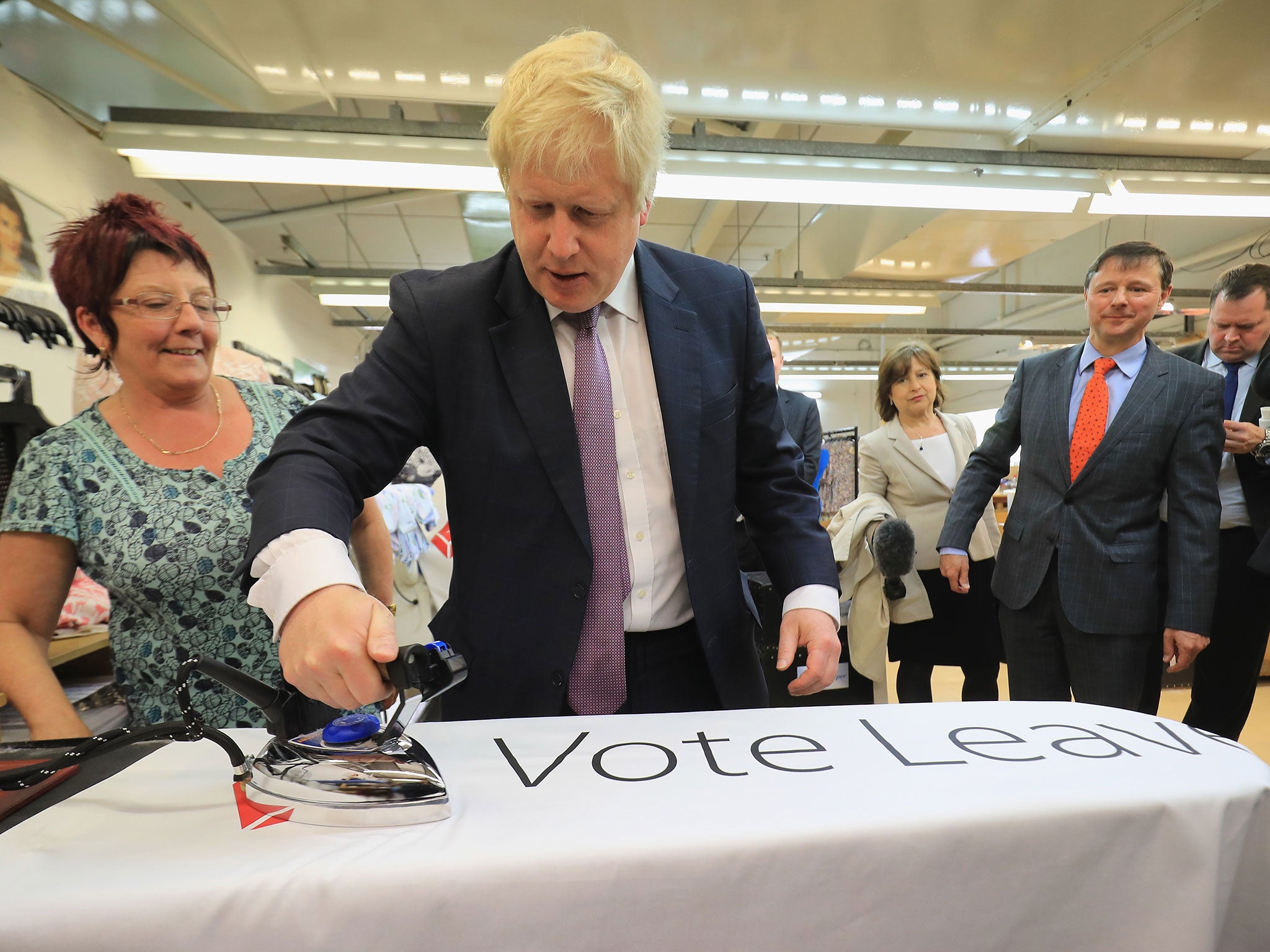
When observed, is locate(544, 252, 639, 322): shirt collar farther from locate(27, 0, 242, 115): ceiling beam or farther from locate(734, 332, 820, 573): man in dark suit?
locate(27, 0, 242, 115): ceiling beam

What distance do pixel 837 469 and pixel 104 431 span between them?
112 inches

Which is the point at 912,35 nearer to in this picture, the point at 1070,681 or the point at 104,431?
the point at 1070,681

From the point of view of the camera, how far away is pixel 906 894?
2.12 feet

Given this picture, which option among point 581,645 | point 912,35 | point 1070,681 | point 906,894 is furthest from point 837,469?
point 906,894

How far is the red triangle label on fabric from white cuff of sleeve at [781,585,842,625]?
0.68 meters

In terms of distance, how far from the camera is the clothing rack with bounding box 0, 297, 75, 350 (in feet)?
11.7

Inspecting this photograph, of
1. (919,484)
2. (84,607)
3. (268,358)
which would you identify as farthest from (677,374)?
(268,358)

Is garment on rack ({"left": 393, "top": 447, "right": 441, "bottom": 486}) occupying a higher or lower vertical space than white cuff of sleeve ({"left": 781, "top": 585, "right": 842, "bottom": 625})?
higher

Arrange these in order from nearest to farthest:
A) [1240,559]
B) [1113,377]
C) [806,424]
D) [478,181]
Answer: [1113,377]
[1240,559]
[806,424]
[478,181]

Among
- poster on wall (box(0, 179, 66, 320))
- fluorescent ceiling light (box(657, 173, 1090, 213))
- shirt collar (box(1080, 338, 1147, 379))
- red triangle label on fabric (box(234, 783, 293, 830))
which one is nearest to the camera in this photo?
red triangle label on fabric (box(234, 783, 293, 830))

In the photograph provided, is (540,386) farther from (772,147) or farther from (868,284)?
(868,284)

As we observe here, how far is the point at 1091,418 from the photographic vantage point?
1.98 meters

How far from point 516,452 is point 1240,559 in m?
2.43

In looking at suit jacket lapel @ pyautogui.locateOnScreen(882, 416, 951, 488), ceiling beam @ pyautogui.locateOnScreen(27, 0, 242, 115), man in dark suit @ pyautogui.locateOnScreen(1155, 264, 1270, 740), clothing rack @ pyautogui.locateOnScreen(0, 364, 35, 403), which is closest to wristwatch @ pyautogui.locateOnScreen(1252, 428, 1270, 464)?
man in dark suit @ pyautogui.locateOnScreen(1155, 264, 1270, 740)
